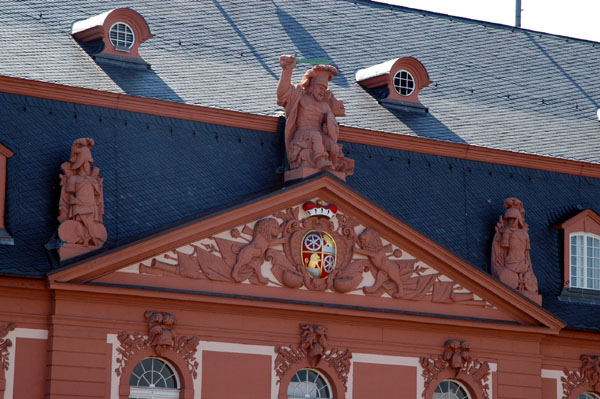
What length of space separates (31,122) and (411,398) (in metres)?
10.7

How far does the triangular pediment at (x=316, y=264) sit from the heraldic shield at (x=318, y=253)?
23 millimetres

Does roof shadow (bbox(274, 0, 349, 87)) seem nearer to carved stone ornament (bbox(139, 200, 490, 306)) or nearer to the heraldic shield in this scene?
carved stone ornament (bbox(139, 200, 490, 306))

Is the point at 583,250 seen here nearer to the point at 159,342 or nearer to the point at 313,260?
the point at 313,260

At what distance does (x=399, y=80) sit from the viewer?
43.6 m

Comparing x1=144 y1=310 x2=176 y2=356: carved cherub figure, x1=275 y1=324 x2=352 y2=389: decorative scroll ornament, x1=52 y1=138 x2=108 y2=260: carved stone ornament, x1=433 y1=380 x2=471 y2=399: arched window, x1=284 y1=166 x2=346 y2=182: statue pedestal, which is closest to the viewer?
x1=52 y1=138 x2=108 y2=260: carved stone ornament

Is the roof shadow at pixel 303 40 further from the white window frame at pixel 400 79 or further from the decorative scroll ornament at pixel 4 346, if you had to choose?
the decorative scroll ornament at pixel 4 346

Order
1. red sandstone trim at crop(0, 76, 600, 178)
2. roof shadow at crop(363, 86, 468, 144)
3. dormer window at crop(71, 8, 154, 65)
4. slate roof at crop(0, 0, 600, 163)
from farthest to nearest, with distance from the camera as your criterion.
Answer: roof shadow at crop(363, 86, 468, 144), dormer window at crop(71, 8, 154, 65), slate roof at crop(0, 0, 600, 163), red sandstone trim at crop(0, 76, 600, 178)

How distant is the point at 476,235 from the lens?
135 ft

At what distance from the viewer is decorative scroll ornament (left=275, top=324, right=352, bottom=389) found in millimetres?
37062

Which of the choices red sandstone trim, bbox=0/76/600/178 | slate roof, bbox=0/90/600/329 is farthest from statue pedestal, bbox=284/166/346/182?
red sandstone trim, bbox=0/76/600/178

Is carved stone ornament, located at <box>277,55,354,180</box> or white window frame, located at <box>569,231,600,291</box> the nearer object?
carved stone ornament, located at <box>277,55,354,180</box>

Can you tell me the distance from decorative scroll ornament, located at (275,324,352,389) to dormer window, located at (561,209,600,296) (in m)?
7.86

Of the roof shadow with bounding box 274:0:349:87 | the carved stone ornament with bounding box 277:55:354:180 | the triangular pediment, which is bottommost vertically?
the triangular pediment

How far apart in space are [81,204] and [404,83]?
1150 cm
